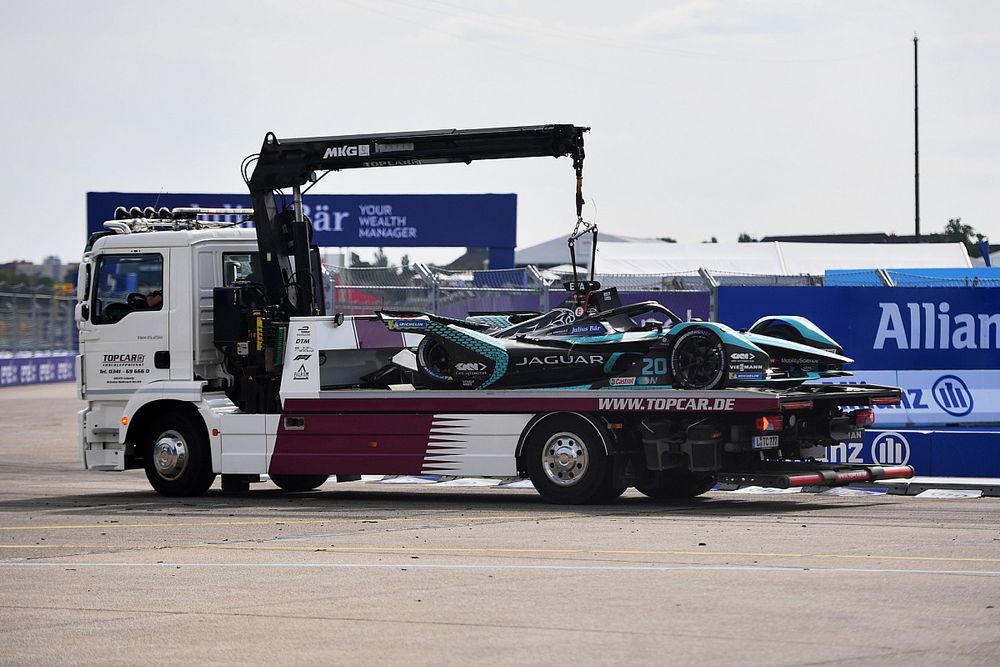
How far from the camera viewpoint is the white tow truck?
1348 cm

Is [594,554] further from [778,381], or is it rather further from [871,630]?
[778,381]

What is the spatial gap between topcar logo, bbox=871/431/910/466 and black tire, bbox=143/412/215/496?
24.3 feet

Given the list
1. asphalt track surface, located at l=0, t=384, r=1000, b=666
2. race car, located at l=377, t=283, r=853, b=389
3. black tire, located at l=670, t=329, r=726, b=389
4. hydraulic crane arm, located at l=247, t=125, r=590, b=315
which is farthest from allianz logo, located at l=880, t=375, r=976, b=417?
hydraulic crane arm, located at l=247, t=125, r=590, b=315

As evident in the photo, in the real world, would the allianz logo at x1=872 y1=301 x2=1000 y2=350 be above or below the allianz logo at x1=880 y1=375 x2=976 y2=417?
above

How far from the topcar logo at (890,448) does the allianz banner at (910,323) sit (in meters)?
1.56

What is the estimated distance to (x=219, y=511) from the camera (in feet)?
45.4

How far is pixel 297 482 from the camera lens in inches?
641

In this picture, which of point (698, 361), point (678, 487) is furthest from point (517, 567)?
point (678, 487)

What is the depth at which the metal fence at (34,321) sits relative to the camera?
39.8 meters

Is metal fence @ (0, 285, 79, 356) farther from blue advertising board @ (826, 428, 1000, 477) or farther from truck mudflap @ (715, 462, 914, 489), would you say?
truck mudflap @ (715, 462, 914, 489)

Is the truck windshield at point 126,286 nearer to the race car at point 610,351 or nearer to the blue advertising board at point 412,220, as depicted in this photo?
the race car at point 610,351

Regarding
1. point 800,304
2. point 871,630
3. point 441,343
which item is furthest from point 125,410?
point 871,630

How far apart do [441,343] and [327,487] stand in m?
3.73

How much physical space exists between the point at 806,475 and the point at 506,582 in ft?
16.8
